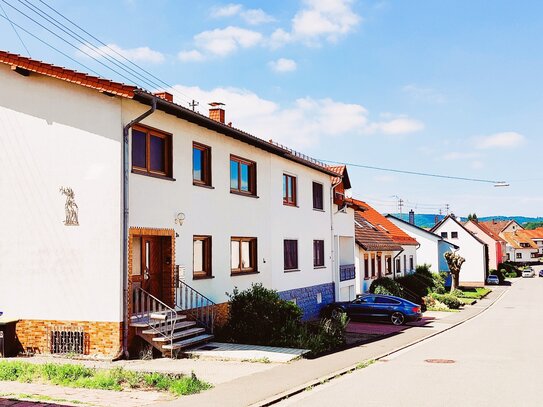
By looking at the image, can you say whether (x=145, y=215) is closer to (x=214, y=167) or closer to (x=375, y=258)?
(x=214, y=167)

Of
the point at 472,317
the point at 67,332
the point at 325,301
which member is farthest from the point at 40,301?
→ the point at 472,317

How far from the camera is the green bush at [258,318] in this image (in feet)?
52.4

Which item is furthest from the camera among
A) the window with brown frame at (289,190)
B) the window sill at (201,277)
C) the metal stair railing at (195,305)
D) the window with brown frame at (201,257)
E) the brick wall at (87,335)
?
the window with brown frame at (289,190)

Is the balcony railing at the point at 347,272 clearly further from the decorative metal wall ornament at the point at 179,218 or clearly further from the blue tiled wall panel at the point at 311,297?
the decorative metal wall ornament at the point at 179,218

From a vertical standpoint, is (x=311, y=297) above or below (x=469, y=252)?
below

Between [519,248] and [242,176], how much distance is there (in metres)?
110

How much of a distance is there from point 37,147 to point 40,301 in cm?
389

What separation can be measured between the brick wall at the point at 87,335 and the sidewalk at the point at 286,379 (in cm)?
357

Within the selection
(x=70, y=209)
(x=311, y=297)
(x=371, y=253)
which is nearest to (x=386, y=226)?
(x=371, y=253)

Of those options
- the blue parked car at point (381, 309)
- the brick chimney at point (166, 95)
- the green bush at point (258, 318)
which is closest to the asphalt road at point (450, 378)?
the green bush at point (258, 318)

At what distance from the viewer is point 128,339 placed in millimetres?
13344

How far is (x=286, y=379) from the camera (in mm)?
11445

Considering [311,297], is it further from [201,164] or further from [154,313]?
[154,313]

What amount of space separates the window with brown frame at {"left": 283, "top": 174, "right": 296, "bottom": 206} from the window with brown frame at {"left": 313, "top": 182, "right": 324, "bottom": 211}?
269cm
